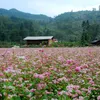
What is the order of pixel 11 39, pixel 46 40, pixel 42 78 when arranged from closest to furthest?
1. pixel 42 78
2. pixel 46 40
3. pixel 11 39

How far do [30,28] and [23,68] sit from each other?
87.9 meters

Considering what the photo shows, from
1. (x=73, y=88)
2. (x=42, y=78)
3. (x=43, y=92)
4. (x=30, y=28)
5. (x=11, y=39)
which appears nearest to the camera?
(x=73, y=88)

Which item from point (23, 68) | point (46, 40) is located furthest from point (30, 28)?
point (23, 68)

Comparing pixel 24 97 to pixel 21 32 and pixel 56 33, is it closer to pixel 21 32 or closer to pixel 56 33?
pixel 21 32

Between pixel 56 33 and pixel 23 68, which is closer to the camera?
pixel 23 68

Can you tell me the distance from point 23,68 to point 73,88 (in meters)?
1.77

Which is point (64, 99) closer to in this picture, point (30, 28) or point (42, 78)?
point (42, 78)

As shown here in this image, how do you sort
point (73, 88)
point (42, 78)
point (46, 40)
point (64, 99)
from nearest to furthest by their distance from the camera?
1. point (64, 99)
2. point (73, 88)
3. point (42, 78)
4. point (46, 40)

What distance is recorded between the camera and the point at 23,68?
438cm

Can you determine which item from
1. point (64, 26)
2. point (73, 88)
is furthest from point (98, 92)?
point (64, 26)

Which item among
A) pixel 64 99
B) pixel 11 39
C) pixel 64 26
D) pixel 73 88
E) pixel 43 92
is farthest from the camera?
pixel 64 26

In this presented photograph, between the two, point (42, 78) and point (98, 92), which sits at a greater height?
point (42, 78)

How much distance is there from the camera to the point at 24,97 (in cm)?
277

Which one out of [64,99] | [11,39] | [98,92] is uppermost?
[64,99]
